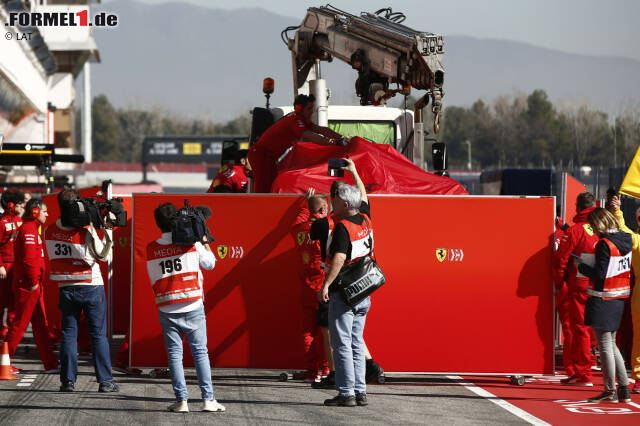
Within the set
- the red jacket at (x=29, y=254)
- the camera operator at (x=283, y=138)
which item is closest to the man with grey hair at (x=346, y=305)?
the camera operator at (x=283, y=138)

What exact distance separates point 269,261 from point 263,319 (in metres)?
0.62

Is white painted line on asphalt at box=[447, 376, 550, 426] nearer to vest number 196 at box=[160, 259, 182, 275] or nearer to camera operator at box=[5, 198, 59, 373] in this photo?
vest number 196 at box=[160, 259, 182, 275]

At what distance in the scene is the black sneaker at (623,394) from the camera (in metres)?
8.93

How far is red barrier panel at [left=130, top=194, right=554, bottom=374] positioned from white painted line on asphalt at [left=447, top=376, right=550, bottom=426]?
0.84 ft

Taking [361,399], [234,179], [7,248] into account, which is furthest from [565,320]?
[7,248]

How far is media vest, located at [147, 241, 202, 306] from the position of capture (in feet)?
27.4

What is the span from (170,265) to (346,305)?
1.61 meters

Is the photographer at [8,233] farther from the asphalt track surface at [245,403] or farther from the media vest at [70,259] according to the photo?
the media vest at [70,259]

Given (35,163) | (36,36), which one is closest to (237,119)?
(36,36)

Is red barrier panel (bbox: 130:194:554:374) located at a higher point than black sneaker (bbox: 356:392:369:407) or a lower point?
higher

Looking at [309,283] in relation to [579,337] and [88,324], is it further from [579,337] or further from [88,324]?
[579,337]

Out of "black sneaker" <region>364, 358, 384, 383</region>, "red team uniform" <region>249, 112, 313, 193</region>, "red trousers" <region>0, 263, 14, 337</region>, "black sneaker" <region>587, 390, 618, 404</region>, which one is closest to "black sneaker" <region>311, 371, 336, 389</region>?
"black sneaker" <region>364, 358, 384, 383</region>

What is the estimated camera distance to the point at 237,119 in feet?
543

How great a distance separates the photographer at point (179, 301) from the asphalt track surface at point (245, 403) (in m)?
0.25
